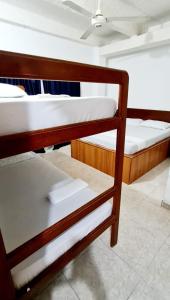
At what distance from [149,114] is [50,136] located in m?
3.47

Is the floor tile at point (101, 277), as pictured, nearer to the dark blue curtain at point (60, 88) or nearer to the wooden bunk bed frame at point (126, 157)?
the wooden bunk bed frame at point (126, 157)

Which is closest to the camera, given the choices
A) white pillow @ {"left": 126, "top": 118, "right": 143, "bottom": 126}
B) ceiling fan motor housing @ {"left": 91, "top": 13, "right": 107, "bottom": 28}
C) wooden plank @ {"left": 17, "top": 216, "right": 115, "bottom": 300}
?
wooden plank @ {"left": 17, "top": 216, "right": 115, "bottom": 300}

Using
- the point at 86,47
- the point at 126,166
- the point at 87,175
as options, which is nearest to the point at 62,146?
the point at 87,175

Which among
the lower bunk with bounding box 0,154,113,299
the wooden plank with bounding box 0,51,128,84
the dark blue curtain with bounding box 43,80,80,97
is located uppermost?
the dark blue curtain with bounding box 43,80,80,97

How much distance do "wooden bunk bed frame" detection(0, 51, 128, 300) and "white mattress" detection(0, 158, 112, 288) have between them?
0.06m

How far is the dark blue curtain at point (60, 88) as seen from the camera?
3.37 meters

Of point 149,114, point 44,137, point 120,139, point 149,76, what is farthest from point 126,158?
point 149,76

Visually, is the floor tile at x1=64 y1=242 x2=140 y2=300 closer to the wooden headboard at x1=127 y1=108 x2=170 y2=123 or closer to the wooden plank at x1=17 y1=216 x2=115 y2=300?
the wooden plank at x1=17 y1=216 x2=115 y2=300

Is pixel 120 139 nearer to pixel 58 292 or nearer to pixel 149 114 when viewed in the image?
pixel 58 292

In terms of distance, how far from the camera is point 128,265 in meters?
1.17

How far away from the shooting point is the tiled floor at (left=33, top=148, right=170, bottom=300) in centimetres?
101

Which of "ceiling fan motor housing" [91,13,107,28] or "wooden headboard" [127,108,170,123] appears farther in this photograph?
"wooden headboard" [127,108,170,123]

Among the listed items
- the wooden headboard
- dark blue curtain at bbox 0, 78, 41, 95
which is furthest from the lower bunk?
the wooden headboard

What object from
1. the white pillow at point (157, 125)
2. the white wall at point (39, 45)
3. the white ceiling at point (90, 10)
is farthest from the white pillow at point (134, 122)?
the white wall at point (39, 45)
